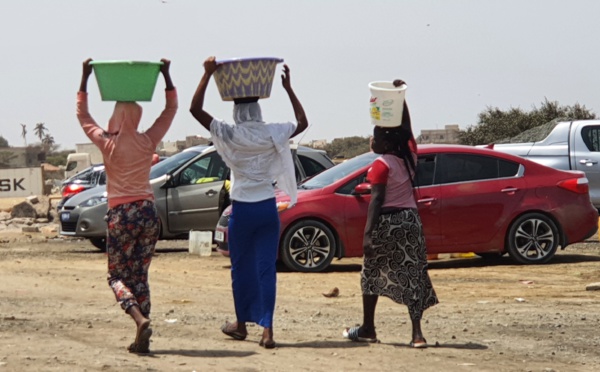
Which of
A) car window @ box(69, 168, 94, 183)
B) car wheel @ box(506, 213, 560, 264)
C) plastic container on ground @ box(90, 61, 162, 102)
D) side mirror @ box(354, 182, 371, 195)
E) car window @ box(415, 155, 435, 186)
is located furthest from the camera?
car window @ box(69, 168, 94, 183)

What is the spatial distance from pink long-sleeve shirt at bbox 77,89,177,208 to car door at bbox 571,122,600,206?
45.6ft

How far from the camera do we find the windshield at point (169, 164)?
20.8 metres

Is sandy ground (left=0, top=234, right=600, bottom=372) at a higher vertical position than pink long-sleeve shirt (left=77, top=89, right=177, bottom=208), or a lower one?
Answer: lower

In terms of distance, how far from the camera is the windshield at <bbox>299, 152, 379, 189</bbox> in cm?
1650

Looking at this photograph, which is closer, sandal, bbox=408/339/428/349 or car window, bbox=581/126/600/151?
sandal, bbox=408/339/428/349

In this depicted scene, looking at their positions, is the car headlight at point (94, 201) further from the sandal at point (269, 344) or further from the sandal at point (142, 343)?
the sandal at point (142, 343)

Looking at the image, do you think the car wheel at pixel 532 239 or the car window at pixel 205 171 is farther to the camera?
the car window at pixel 205 171

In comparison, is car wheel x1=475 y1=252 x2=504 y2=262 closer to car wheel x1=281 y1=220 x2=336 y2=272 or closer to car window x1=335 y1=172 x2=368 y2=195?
car window x1=335 y1=172 x2=368 y2=195

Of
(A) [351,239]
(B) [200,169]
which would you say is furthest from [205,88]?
(B) [200,169]

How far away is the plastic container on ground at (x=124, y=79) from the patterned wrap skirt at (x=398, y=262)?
2104 mm

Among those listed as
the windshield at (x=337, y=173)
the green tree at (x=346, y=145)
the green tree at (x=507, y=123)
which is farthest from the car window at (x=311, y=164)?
the green tree at (x=346, y=145)

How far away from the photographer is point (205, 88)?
30.8 ft

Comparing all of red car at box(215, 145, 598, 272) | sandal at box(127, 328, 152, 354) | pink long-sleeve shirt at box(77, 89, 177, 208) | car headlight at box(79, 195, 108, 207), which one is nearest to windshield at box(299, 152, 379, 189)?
red car at box(215, 145, 598, 272)

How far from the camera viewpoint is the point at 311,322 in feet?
37.2
